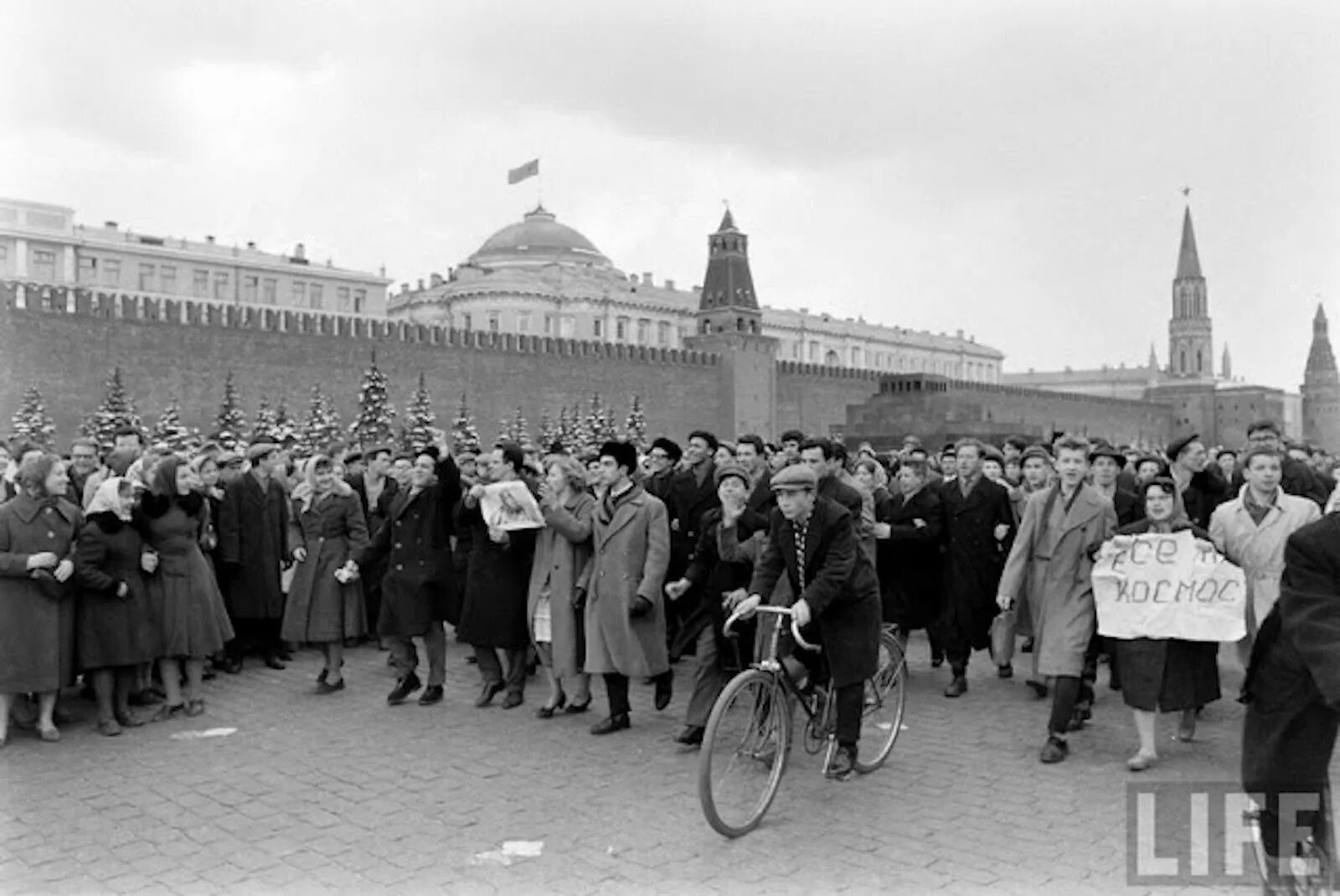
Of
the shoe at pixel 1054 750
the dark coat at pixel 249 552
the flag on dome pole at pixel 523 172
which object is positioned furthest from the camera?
the flag on dome pole at pixel 523 172

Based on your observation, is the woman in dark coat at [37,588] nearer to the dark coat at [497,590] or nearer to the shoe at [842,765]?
the dark coat at [497,590]

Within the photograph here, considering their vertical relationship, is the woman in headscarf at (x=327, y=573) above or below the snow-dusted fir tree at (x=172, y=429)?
below

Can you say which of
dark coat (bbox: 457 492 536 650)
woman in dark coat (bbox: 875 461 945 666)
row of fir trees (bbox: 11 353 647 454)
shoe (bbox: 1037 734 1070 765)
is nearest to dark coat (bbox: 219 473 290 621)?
dark coat (bbox: 457 492 536 650)

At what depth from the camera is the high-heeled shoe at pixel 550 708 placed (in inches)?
226

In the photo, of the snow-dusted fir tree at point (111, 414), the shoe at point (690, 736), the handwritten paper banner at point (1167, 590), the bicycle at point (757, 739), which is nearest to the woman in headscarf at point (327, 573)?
the shoe at point (690, 736)

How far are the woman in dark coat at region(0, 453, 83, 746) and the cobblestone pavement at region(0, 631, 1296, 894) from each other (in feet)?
0.97

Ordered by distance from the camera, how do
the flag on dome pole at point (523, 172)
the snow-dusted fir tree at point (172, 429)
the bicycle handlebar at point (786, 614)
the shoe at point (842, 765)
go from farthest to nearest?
the flag on dome pole at point (523, 172), the snow-dusted fir tree at point (172, 429), the shoe at point (842, 765), the bicycle handlebar at point (786, 614)

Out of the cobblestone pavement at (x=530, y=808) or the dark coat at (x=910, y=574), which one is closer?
the cobblestone pavement at (x=530, y=808)

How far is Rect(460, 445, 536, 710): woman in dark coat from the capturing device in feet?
19.6

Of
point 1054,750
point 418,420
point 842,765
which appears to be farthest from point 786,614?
point 418,420

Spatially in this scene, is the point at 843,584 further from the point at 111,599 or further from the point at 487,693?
the point at 111,599

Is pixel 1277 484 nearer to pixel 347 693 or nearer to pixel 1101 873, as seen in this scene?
pixel 1101 873

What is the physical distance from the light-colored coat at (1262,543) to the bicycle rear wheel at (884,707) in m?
1.56

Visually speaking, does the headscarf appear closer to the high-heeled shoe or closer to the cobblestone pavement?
the cobblestone pavement
